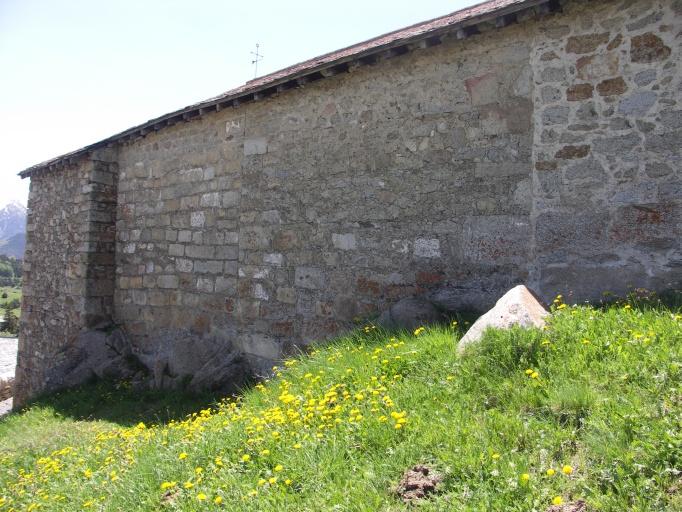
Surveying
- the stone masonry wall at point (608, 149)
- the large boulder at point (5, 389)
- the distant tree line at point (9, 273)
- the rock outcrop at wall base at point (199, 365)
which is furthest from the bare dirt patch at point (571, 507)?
the distant tree line at point (9, 273)

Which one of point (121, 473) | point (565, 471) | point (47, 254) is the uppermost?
point (47, 254)

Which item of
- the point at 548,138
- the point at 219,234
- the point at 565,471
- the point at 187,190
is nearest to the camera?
the point at 565,471

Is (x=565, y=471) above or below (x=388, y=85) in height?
below

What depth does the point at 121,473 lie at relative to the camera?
12.5 ft

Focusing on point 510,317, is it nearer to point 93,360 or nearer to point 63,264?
point 93,360

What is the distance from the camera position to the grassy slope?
230cm

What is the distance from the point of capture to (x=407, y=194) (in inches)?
216

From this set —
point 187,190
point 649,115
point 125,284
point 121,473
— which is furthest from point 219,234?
point 649,115

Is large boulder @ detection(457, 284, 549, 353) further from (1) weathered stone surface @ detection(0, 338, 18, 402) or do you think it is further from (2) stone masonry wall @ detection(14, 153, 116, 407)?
(1) weathered stone surface @ detection(0, 338, 18, 402)

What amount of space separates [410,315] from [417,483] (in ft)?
8.16

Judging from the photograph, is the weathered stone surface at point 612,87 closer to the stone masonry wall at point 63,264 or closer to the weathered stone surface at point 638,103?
the weathered stone surface at point 638,103

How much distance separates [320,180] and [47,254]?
22.6ft

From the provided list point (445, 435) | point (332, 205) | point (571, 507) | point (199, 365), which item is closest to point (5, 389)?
point (199, 365)

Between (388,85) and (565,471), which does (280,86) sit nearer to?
(388,85)
